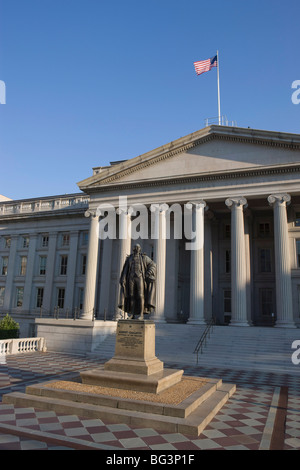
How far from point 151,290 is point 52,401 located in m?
4.28

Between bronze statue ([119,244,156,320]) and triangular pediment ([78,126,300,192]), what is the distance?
55.4 ft

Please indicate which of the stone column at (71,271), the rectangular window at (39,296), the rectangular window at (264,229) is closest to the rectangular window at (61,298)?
the stone column at (71,271)

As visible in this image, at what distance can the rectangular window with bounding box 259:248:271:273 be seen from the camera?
104 ft

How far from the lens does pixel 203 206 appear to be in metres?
27.0

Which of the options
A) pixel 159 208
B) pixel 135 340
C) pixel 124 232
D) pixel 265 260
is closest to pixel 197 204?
pixel 159 208

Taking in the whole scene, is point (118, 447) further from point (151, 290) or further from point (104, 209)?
point (104, 209)

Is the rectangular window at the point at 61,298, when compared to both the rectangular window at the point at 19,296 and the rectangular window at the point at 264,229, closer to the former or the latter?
the rectangular window at the point at 19,296

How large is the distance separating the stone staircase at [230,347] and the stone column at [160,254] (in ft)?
6.99

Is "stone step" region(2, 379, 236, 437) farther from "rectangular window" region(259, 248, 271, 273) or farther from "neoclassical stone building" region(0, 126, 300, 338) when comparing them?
"rectangular window" region(259, 248, 271, 273)

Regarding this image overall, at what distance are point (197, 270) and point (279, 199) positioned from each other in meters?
7.89

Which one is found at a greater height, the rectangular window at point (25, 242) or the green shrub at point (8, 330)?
the rectangular window at point (25, 242)

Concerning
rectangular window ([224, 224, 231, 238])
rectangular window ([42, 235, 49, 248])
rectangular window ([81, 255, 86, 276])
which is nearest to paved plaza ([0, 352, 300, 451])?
rectangular window ([224, 224, 231, 238])

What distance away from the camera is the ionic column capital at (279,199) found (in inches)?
980

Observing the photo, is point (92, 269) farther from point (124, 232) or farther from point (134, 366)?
point (134, 366)
